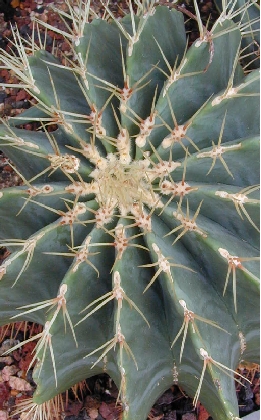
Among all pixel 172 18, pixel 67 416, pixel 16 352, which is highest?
pixel 172 18

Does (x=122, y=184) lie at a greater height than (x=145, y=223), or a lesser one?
greater

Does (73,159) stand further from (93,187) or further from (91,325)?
(91,325)

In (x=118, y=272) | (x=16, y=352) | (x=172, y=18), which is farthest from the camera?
(x=16, y=352)

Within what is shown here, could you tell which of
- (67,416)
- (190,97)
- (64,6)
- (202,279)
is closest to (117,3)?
(64,6)

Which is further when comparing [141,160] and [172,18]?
[172,18]
